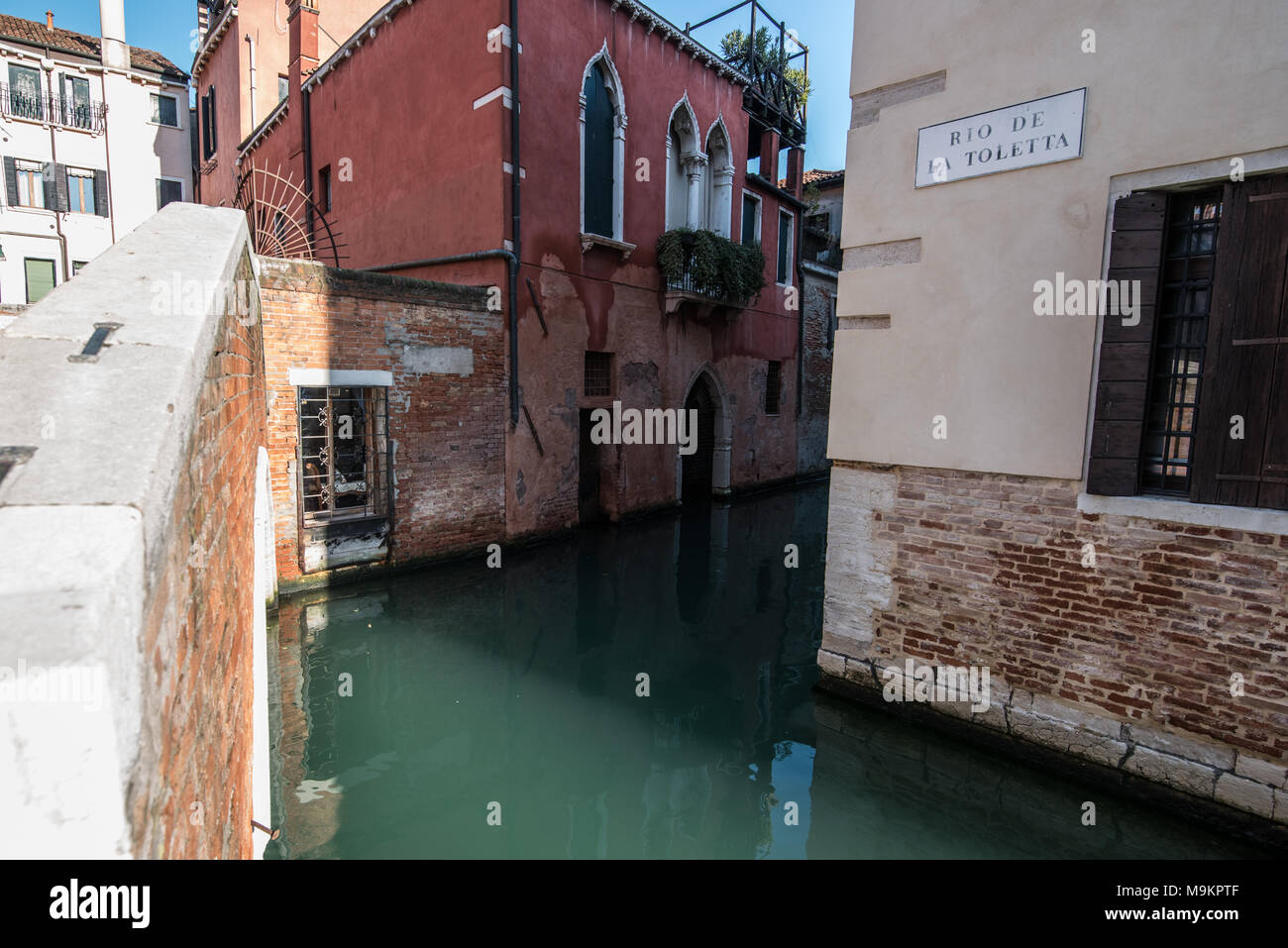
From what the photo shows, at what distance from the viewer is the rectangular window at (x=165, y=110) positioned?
741 inches

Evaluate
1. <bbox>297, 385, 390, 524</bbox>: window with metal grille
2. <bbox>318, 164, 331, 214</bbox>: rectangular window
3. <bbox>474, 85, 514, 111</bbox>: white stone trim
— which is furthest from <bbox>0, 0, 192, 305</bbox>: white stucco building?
<bbox>297, 385, 390, 524</bbox>: window with metal grille

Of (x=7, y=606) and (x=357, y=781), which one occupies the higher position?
(x=7, y=606)

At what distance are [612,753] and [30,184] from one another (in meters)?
21.4

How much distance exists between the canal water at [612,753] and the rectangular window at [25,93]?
1853 centimetres

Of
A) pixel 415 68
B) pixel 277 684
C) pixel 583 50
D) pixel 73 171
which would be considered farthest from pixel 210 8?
pixel 277 684

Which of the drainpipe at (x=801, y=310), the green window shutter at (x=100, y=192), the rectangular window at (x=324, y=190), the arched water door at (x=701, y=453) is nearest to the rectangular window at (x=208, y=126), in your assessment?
the green window shutter at (x=100, y=192)

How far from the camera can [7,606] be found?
0.97m

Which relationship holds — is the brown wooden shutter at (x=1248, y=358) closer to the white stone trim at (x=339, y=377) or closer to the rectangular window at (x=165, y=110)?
the white stone trim at (x=339, y=377)

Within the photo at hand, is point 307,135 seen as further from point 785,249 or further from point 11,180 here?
point 11,180

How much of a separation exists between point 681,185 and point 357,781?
10.5 metres

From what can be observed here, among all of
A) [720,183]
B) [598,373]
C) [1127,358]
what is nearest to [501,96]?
[598,373]

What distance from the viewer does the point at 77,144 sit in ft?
57.9

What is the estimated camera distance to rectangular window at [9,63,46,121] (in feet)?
55.4

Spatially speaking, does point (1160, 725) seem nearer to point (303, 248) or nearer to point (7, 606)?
point (7, 606)
